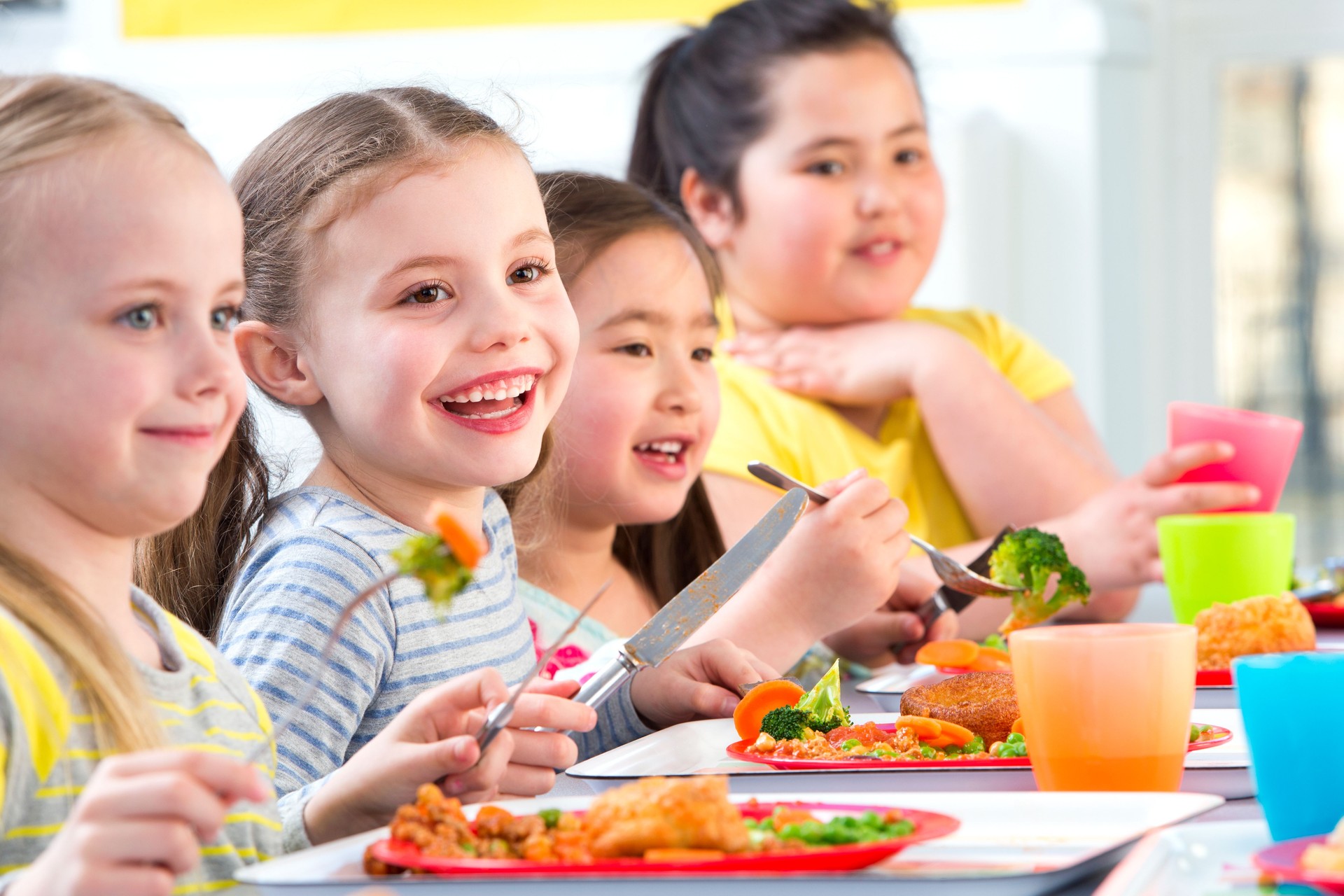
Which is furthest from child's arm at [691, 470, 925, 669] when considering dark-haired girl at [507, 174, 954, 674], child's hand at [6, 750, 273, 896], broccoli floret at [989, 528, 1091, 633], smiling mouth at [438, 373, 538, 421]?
child's hand at [6, 750, 273, 896]

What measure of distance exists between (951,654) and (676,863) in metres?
0.76

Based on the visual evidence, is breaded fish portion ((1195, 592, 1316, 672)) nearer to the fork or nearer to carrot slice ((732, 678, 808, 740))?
the fork

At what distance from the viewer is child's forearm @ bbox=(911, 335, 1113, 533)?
2053 millimetres

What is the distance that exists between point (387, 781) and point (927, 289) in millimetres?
3008

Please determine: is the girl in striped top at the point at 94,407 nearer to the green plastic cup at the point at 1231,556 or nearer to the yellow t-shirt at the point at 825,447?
the green plastic cup at the point at 1231,556

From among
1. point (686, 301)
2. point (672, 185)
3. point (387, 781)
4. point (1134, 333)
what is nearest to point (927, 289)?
point (1134, 333)

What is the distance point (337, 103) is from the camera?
3.90 ft

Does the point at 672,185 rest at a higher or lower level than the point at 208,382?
higher

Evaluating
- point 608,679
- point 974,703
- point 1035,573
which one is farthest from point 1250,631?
point 608,679

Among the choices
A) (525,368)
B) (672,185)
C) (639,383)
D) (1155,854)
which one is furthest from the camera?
(672,185)

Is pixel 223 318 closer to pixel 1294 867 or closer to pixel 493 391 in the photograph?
pixel 493 391

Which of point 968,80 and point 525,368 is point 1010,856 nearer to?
point 525,368

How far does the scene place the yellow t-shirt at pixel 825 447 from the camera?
200 centimetres

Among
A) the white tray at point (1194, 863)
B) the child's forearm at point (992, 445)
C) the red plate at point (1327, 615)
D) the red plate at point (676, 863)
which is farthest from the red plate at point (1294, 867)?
the child's forearm at point (992, 445)
